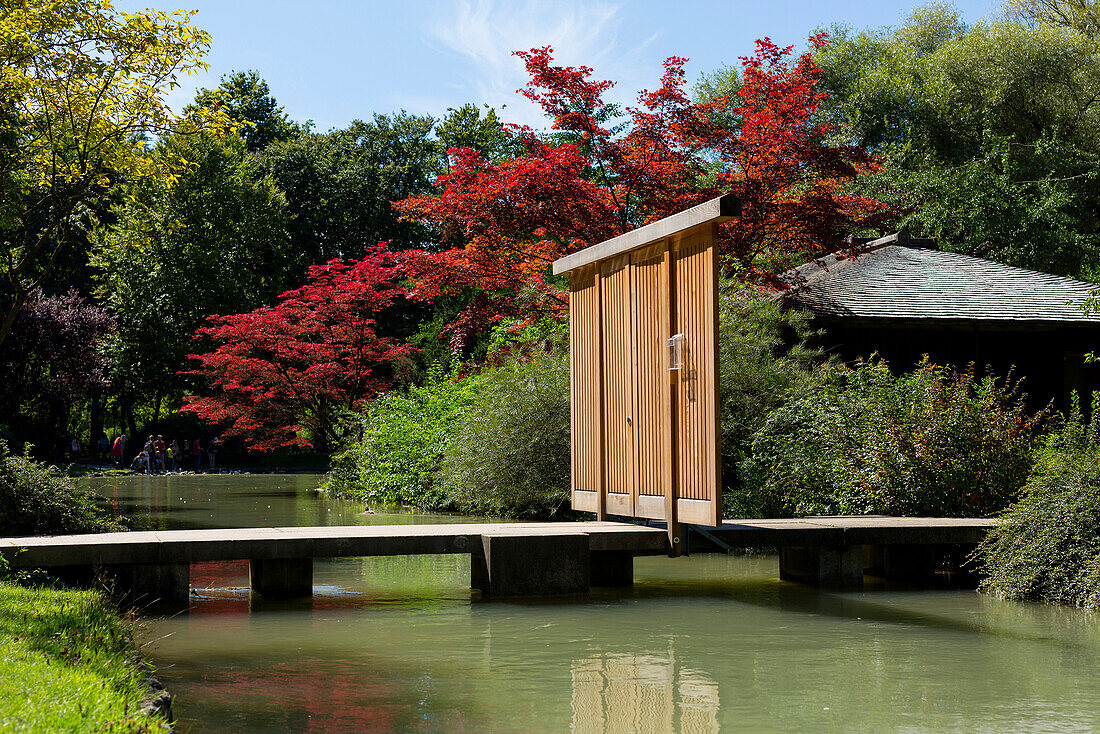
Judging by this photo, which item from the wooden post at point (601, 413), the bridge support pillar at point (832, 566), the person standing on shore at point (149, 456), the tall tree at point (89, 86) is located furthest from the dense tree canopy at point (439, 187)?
the bridge support pillar at point (832, 566)

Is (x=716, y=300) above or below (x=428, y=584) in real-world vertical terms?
above

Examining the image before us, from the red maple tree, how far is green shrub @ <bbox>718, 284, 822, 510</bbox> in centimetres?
123

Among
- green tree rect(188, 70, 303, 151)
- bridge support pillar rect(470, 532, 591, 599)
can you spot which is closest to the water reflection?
bridge support pillar rect(470, 532, 591, 599)

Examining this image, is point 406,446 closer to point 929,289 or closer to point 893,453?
point 929,289

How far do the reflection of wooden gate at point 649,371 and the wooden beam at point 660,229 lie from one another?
0.01 meters

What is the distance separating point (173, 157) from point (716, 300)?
6.62m

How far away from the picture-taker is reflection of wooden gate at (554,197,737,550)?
30.1ft

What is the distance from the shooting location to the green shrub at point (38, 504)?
1061 cm

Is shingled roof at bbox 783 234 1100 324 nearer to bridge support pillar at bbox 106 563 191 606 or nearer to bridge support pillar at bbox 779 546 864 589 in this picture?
bridge support pillar at bbox 779 546 864 589

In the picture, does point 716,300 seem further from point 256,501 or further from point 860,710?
point 256,501

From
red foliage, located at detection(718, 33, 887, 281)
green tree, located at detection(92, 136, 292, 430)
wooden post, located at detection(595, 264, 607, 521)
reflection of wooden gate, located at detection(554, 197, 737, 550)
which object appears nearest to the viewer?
reflection of wooden gate, located at detection(554, 197, 737, 550)

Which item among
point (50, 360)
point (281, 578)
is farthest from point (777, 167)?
point (50, 360)

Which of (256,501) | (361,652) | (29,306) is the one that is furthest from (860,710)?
(29,306)

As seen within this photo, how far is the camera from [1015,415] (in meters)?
→ 12.5
